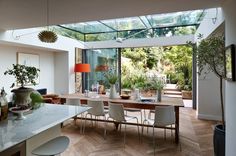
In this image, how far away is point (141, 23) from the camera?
19.8 feet

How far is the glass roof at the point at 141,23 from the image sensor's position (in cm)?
538

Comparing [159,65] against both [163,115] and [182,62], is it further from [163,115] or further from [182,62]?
[163,115]

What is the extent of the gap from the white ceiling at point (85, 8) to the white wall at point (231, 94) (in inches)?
12.1

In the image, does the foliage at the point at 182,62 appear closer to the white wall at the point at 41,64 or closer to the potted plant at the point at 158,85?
the potted plant at the point at 158,85

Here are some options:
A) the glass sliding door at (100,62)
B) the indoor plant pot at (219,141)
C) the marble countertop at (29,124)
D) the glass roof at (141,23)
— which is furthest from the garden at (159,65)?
the marble countertop at (29,124)

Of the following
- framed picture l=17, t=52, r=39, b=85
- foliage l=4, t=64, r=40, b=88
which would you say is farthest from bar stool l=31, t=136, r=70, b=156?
framed picture l=17, t=52, r=39, b=85

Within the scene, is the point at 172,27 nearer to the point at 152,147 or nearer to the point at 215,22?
the point at 215,22

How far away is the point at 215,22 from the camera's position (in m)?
3.55

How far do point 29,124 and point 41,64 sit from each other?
5089mm

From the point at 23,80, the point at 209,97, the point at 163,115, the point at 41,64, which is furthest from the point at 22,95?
the point at 209,97

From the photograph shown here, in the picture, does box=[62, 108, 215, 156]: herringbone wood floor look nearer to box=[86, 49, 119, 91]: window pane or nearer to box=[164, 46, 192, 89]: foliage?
box=[86, 49, 119, 91]: window pane

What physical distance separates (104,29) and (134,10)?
3.92 m

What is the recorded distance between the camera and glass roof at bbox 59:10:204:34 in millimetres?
5375

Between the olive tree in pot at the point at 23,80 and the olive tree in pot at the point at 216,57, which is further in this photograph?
the olive tree in pot at the point at 216,57
